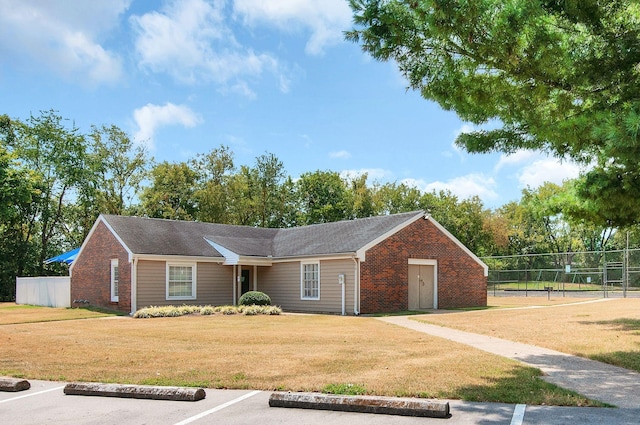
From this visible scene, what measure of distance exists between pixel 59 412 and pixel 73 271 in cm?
2348

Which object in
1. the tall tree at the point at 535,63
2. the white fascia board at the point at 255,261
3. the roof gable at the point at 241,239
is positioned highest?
the tall tree at the point at 535,63

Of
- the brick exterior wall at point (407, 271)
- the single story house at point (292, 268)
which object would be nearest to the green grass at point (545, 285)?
the brick exterior wall at point (407, 271)

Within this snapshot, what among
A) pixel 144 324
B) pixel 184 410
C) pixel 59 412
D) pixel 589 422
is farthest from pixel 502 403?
A: pixel 144 324

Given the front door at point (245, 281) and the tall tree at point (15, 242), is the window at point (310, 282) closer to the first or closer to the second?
the front door at point (245, 281)

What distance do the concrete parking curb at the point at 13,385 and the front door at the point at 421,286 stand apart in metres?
18.7

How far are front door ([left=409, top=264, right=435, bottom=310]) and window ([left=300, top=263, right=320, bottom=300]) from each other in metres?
4.00

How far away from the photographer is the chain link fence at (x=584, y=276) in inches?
1364

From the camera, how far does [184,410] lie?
7207 mm

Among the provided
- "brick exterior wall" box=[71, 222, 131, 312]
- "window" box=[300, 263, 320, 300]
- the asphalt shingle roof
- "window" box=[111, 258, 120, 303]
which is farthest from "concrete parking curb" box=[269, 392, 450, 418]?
"window" box=[111, 258, 120, 303]

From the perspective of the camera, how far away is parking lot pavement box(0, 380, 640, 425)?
6.58 meters

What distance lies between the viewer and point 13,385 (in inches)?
334

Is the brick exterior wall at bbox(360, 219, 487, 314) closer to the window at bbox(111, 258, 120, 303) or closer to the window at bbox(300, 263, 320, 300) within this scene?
the window at bbox(300, 263, 320, 300)

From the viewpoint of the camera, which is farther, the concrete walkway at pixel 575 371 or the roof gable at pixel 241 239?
the roof gable at pixel 241 239

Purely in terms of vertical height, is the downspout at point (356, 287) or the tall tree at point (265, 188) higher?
the tall tree at point (265, 188)
